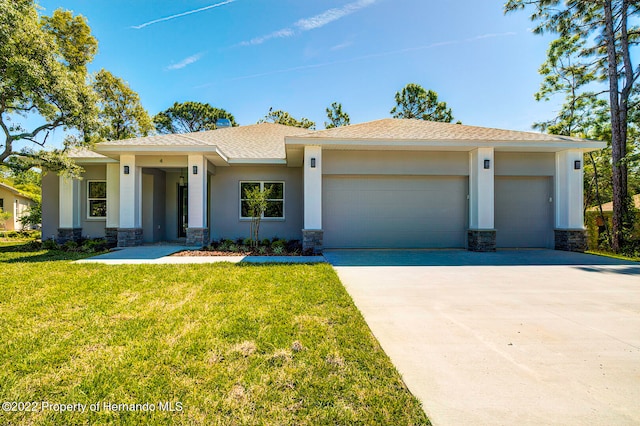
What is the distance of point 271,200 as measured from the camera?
11602mm

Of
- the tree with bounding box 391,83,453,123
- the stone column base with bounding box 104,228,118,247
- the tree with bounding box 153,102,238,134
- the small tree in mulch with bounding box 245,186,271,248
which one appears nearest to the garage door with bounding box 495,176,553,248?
the small tree in mulch with bounding box 245,186,271,248

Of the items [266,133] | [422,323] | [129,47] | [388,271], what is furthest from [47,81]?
[422,323]

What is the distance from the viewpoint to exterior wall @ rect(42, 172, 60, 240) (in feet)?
39.0

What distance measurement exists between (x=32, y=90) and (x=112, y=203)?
4.12 meters

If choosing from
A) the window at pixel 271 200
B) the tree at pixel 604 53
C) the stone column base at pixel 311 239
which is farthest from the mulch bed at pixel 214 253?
the tree at pixel 604 53

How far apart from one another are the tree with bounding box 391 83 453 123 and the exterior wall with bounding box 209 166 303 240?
1748cm

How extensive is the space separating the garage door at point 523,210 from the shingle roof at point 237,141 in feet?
24.8

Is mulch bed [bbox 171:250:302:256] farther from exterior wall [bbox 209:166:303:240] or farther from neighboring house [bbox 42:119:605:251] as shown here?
exterior wall [bbox 209:166:303:240]

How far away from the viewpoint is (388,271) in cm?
661

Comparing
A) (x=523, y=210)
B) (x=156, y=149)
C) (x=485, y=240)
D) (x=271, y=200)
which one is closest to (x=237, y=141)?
(x=271, y=200)

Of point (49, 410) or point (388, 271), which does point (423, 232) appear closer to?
point (388, 271)

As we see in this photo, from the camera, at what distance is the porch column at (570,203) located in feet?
31.7

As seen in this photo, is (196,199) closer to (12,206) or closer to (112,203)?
(112,203)

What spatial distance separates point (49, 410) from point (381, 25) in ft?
41.3
